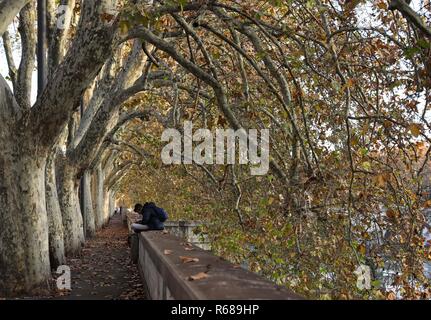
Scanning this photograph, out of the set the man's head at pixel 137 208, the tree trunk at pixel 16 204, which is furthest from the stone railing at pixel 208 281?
the man's head at pixel 137 208

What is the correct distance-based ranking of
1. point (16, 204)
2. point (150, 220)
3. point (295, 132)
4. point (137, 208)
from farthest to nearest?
1. point (137, 208)
2. point (150, 220)
3. point (16, 204)
4. point (295, 132)

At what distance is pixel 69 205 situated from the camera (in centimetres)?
1527

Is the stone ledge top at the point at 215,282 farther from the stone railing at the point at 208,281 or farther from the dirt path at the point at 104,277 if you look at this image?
the dirt path at the point at 104,277

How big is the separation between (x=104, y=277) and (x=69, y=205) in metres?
4.23

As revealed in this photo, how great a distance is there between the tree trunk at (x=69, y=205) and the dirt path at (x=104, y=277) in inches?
22.2

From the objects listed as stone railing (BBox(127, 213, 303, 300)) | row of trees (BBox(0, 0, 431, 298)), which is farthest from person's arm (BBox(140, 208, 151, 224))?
stone railing (BBox(127, 213, 303, 300))

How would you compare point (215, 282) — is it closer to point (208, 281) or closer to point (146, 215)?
point (208, 281)

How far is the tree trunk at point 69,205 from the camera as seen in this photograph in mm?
14930

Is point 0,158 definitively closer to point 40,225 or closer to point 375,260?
point 40,225

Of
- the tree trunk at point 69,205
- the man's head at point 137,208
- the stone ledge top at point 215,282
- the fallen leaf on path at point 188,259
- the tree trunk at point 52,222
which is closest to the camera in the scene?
the stone ledge top at point 215,282

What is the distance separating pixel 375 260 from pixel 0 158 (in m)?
6.55

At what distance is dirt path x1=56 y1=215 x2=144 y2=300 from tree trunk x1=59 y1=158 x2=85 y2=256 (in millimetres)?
563

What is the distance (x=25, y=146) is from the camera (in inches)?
342

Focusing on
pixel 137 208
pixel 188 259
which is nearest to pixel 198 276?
pixel 188 259
